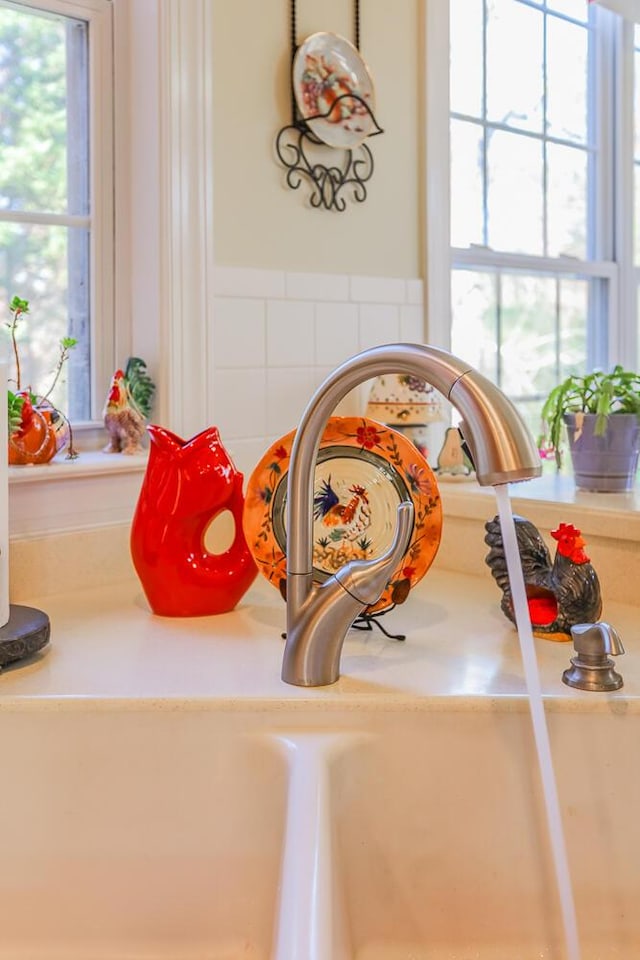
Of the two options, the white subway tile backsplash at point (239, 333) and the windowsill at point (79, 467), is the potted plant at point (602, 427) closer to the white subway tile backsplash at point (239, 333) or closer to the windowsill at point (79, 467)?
the white subway tile backsplash at point (239, 333)

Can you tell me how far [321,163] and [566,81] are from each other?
1092 mm

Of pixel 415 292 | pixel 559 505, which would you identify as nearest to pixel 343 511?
Result: pixel 559 505

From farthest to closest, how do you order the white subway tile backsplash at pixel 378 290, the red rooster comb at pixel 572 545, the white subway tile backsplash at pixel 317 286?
1. the white subway tile backsplash at pixel 378 290
2. the white subway tile backsplash at pixel 317 286
3. the red rooster comb at pixel 572 545

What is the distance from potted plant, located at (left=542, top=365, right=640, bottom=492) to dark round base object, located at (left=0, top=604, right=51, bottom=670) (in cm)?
82

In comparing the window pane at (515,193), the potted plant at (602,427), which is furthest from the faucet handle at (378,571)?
the window pane at (515,193)

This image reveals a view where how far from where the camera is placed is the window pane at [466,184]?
2213 millimetres

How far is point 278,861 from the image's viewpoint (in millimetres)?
939

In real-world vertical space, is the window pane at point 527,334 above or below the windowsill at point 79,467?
above

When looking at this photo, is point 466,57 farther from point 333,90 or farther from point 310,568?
point 310,568

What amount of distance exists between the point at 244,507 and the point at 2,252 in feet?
2.00

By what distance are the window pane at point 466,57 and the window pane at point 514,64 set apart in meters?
0.04

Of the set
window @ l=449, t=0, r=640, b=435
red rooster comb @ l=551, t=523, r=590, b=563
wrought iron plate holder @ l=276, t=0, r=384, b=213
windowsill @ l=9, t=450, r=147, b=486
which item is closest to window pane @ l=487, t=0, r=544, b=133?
window @ l=449, t=0, r=640, b=435

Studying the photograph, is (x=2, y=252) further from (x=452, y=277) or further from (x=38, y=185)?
(x=452, y=277)

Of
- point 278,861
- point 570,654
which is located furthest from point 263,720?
point 570,654
